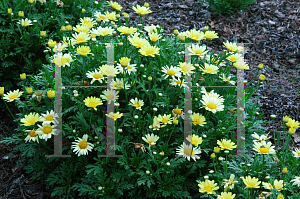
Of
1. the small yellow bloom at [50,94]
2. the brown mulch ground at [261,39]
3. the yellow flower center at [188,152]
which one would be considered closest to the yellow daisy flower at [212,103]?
the yellow flower center at [188,152]

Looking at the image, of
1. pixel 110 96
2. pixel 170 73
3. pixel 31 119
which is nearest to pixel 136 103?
pixel 110 96

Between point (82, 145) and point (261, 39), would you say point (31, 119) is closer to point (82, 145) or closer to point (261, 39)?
point (82, 145)

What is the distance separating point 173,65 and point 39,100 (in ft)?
3.84

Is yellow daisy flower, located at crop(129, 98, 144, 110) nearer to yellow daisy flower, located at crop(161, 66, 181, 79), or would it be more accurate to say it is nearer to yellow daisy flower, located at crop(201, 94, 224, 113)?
yellow daisy flower, located at crop(161, 66, 181, 79)

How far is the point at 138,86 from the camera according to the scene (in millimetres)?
2439

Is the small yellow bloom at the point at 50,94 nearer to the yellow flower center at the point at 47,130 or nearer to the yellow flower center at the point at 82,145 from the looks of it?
the yellow flower center at the point at 47,130

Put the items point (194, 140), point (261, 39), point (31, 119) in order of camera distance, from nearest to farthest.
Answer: point (194, 140) → point (31, 119) → point (261, 39)

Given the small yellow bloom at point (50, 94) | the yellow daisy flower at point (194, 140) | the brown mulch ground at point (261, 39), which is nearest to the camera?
the yellow daisy flower at point (194, 140)

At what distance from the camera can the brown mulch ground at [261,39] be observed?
3504mm

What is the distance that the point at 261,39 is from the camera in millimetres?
4578

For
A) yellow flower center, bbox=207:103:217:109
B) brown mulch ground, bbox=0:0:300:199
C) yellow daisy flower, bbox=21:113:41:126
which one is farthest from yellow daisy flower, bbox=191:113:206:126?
brown mulch ground, bbox=0:0:300:199

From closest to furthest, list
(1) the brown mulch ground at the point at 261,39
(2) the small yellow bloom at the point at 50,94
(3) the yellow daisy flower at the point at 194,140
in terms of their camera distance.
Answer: (3) the yellow daisy flower at the point at 194,140, (2) the small yellow bloom at the point at 50,94, (1) the brown mulch ground at the point at 261,39

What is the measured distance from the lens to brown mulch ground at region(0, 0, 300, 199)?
11.5 ft

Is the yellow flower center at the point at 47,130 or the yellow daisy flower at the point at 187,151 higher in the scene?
the yellow flower center at the point at 47,130
